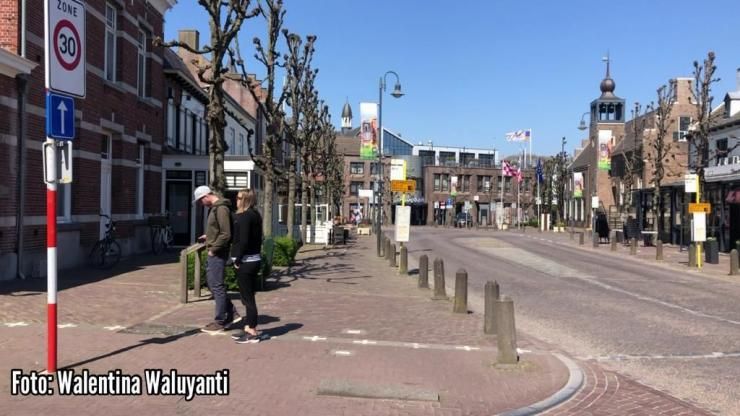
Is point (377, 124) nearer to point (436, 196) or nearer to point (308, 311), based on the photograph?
point (308, 311)

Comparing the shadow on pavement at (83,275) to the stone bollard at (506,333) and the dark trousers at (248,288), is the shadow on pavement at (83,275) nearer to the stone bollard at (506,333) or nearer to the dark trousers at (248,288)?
the dark trousers at (248,288)

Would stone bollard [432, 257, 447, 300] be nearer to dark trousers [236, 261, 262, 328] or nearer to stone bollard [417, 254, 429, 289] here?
stone bollard [417, 254, 429, 289]

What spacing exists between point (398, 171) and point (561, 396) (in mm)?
16364

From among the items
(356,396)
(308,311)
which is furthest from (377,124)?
(356,396)

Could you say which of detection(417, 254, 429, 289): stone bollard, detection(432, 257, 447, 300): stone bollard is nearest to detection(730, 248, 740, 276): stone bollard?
detection(417, 254, 429, 289): stone bollard

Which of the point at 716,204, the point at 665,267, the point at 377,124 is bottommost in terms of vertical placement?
the point at 665,267

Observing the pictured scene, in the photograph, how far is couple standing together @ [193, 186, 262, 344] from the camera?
8102mm

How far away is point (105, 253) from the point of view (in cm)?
1614

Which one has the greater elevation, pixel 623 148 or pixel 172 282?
pixel 623 148

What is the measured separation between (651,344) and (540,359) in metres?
2.29

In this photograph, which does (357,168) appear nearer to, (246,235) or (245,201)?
(245,201)

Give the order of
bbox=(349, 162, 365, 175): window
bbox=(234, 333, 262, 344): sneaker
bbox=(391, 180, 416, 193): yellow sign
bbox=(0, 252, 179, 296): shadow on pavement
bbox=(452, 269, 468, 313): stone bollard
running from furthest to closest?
bbox=(349, 162, 365, 175): window, bbox=(391, 180, 416, 193): yellow sign, bbox=(0, 252, 179, 296): shadow on pavement, bbox=(452, 269, 468, 313): stone bollard, bbox=(234, 333, 262, 344): sneaker

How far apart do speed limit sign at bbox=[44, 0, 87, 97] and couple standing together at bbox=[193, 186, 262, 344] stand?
2.51 meters

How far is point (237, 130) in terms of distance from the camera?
43.9m
